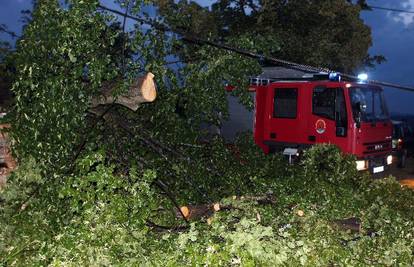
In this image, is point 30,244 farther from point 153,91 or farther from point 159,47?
point 159,47

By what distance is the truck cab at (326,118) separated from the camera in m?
9.63

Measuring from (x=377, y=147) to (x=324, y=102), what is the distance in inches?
64.0

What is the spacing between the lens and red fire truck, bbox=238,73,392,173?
9.64m

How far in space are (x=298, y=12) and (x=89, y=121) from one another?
1476 cm

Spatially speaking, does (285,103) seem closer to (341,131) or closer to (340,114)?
(340,114)

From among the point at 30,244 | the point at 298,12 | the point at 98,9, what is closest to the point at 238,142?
the point at 98,9

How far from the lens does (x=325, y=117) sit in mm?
9992

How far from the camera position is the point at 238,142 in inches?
303

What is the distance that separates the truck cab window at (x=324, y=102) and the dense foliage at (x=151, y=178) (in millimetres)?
2314

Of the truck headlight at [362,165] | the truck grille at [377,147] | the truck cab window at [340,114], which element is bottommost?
the truck headlight at [362,165]

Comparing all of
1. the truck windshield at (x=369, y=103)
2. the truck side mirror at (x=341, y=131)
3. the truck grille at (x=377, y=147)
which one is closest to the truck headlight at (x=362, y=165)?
the truck grille at (x=377, y=147)

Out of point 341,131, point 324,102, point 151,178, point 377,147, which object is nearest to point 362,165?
point 377,147

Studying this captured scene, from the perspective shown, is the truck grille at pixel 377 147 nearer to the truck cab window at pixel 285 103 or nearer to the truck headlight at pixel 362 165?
the truck headlight at pixel 362 165

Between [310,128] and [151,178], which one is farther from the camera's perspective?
[310,128]
